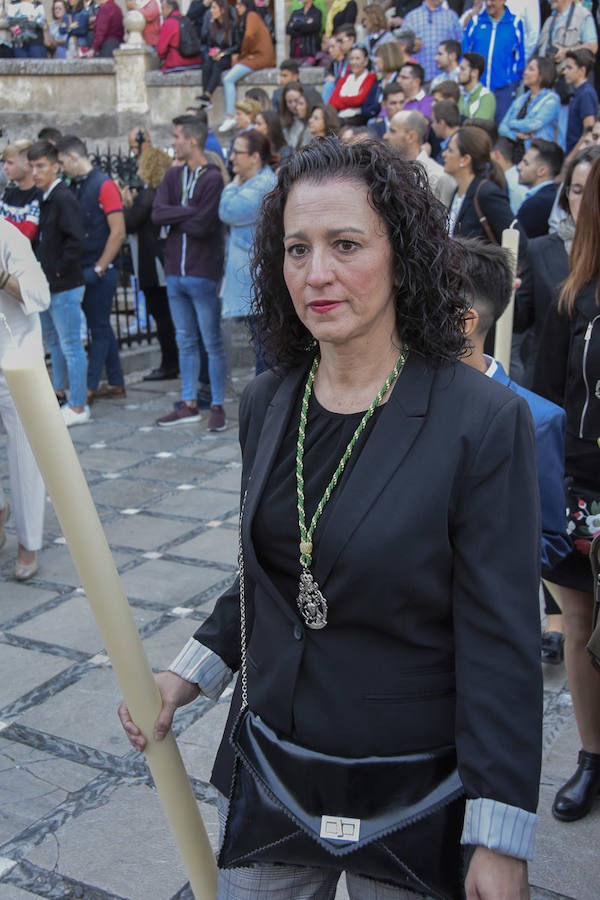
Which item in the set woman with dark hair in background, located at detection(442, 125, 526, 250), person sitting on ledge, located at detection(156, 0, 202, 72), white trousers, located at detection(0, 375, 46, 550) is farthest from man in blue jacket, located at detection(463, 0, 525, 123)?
person sitting on ledge, located at detection(156, 0, 202, 72)

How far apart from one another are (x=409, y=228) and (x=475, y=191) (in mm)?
4056

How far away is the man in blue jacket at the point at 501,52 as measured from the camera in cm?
1007

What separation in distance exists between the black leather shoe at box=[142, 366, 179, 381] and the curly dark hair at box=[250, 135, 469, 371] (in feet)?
25.0

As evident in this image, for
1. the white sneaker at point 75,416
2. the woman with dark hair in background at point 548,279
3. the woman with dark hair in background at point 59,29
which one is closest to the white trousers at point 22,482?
the woman with dark hair in background at point 548,279

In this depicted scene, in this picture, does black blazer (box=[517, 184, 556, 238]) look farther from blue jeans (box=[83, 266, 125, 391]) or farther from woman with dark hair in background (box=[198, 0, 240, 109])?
woman with dark hair in background (box=[198, 0, 240, 109])

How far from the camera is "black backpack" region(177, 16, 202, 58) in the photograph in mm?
16406

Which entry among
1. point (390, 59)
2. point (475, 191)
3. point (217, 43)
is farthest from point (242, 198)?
point (217, 43)

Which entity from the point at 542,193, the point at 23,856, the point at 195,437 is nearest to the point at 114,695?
the point at 23,856

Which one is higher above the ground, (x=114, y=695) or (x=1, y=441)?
(x=114, y=695)

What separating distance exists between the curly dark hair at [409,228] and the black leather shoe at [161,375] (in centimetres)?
761

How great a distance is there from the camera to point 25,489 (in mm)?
4633

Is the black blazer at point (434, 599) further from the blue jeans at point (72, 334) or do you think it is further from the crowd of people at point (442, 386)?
the blue jeans at point (72, 334)

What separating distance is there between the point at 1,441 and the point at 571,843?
553 centimetres

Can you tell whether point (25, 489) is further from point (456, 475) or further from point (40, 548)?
point (456, 475)
